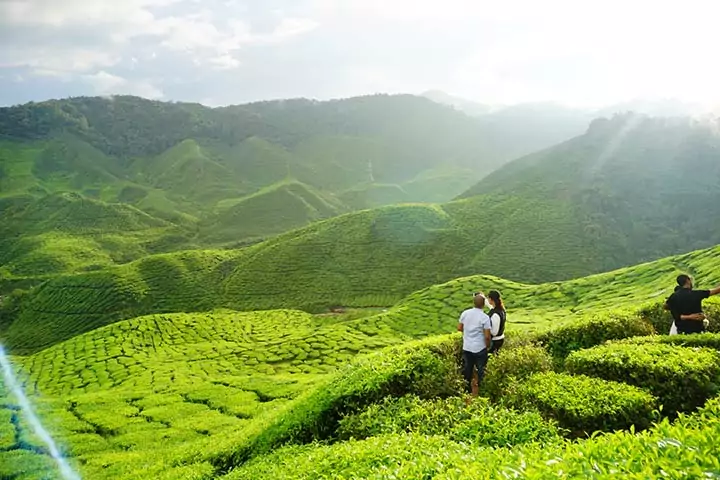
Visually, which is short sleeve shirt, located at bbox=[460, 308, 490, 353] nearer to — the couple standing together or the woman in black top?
the couple standing together

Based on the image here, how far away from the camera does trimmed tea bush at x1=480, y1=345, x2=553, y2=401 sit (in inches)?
515

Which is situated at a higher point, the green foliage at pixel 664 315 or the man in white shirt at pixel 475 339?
the man in white shirt at pixel 475 339

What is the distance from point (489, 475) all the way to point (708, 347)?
10.0 meters

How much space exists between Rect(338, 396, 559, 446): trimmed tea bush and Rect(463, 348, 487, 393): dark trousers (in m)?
1.57

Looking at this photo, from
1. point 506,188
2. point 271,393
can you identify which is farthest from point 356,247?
point 271,393

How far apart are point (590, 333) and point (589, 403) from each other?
7041 millimetres

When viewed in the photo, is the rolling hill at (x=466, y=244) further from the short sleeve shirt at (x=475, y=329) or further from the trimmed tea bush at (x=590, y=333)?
the short sleeve shirt at (x=475, y=329)

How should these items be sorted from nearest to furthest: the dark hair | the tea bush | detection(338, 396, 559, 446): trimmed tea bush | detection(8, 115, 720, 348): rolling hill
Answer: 1. the tea bush
2. detection(338, 396, 559, 446): trimmed tea bush
3. the dark hair
4. detection(8, 115, 720, 348): rolling hill

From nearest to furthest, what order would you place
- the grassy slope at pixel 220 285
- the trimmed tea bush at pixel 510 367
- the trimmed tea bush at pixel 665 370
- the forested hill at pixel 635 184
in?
1. the trimmed tea bush at pixel 665 370
2. the trimmed tea bush at pixel 510 367
3. the grassy slope at pixel 220 285
4. the forested hill at pixel 635 184

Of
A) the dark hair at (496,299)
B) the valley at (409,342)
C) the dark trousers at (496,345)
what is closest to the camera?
the valley at (409,342)

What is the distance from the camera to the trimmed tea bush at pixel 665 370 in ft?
36.0

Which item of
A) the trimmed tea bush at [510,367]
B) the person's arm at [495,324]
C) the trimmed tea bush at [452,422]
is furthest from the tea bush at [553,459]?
the person's arm at [495,324]

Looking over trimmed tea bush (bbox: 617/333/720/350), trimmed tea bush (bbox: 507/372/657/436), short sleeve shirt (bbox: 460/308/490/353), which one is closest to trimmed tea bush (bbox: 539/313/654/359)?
trimmed tea bush (bbox: 617/333/720/350)

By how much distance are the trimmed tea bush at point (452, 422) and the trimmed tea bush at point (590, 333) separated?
20.0 ft
